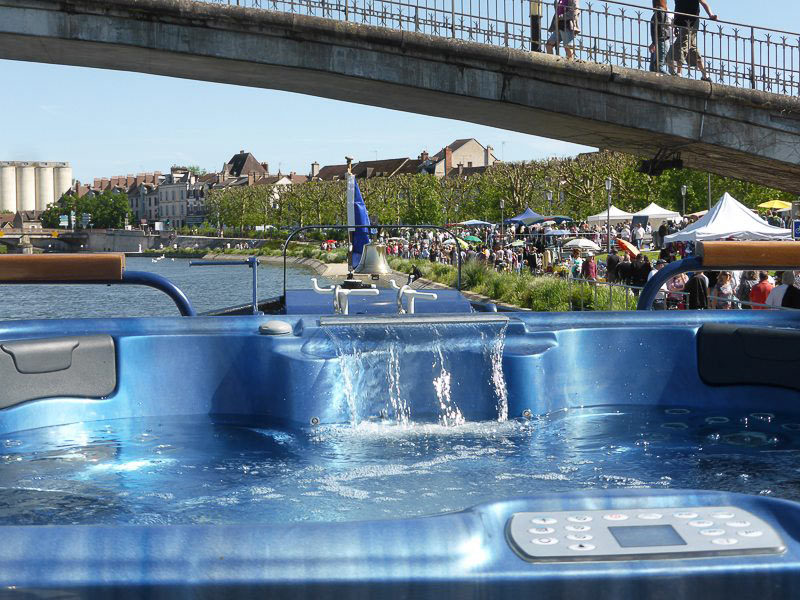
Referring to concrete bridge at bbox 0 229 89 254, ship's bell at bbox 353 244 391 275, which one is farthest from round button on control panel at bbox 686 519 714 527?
concrete bridge at bbox 0 229 89 254

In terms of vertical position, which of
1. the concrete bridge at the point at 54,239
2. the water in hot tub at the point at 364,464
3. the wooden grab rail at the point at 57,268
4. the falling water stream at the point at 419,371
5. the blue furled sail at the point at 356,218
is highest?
the concrete bridge at the point at 54,239

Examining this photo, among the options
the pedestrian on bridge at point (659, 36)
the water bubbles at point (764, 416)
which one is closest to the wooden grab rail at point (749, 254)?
the water bubbles at point (764, 416)

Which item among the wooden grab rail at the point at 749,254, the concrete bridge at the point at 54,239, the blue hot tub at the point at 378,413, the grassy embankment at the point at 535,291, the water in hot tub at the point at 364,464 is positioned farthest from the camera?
the concrete bridge at the point at 54,239

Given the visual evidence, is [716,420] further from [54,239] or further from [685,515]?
[54,239]

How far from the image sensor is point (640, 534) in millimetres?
1777

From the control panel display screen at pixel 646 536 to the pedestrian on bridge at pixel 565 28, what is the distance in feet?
71.9

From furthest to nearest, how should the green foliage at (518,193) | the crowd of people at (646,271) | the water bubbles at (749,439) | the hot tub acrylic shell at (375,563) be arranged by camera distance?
the green foliage at (518,193), the crowd of people at (646,271), the water bubbles at (749,439), the hot tub acrylic shell at (375,563)

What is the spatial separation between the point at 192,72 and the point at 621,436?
23173mm

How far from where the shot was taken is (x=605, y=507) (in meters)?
1.90

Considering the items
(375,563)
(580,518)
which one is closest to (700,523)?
(580,518)

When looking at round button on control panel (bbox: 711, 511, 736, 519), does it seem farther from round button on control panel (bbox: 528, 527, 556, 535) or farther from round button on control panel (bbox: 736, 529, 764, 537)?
round button on control panel (bbox: 528, 527, 556, 535)

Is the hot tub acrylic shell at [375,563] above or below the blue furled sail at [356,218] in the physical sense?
below

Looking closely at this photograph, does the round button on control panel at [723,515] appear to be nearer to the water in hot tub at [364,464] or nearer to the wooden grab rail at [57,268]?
the water in hot tub at [364,464]

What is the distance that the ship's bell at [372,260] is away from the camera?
8.88 m
